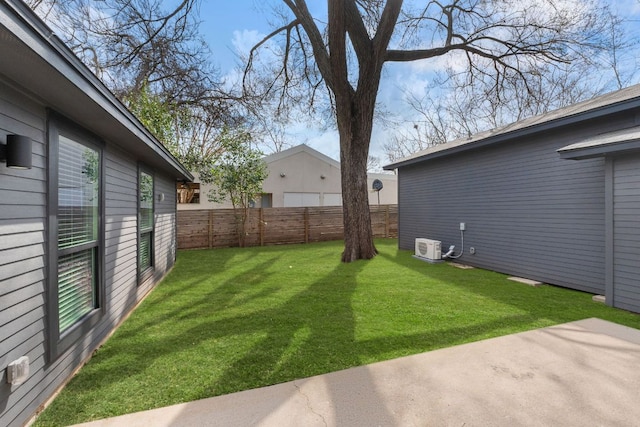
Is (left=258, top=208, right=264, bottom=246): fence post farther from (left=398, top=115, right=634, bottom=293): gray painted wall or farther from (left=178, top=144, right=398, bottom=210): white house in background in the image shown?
(left=398, top=115, right=634, bottom=293): gray painted wall

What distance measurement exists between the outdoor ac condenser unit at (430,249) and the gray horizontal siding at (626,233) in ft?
12.0

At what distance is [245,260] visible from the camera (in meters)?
8.08

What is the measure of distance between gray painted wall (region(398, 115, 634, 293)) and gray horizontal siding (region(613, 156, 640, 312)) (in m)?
0.60

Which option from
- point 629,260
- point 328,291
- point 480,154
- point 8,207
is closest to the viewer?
point 8,207

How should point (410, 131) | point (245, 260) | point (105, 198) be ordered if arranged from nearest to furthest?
point (105, 198) < point (245, 260) < point (410, 131)

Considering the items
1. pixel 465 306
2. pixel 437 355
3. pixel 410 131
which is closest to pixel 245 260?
pixel 465 306

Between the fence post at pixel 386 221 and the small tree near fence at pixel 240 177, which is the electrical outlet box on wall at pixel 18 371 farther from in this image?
the fence post at pixel 386 221

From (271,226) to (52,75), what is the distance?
9.34 m

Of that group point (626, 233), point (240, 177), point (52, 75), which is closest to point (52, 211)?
point (52, 75)

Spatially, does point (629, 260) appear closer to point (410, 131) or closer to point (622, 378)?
point (622, 378)

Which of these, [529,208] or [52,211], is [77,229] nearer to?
[52,211]

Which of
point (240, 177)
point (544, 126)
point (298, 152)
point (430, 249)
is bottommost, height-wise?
point (430, 249)

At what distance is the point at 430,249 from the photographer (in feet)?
25.5

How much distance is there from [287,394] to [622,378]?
2.56 m
